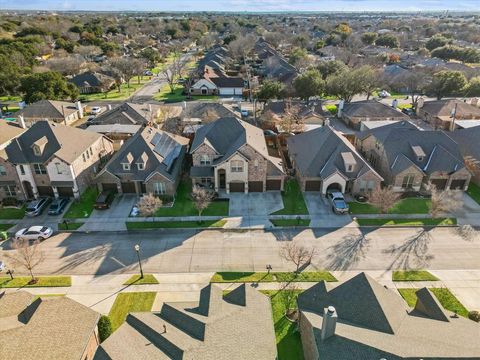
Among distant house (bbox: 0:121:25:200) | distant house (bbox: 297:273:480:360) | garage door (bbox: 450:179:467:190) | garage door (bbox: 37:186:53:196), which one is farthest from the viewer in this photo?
garage door (bbox: 450:179:467:190)

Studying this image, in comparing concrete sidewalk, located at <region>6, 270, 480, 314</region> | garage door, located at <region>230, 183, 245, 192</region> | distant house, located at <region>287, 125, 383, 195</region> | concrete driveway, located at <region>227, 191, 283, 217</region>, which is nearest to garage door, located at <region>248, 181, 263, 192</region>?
concrete driveway, located at <region>227, 191, 283, 217</region>

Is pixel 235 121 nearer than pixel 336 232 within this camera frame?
No

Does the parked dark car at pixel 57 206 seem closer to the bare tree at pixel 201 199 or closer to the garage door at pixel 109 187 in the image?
the garage door at pixel 109 187

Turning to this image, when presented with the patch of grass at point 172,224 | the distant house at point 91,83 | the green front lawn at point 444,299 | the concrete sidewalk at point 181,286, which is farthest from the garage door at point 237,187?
the distant house at point 91,83

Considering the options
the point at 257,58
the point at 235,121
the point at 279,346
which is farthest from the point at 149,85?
the point at 279,346

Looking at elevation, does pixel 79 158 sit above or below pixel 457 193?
above

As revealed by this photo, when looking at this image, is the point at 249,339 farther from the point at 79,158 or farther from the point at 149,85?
the point at 149,85

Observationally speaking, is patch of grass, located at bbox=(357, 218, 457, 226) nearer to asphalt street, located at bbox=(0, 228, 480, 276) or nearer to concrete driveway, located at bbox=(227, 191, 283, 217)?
asphalt street, located at bbox=(0, 228, 480, 276)
